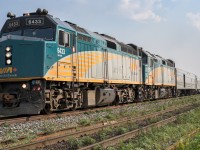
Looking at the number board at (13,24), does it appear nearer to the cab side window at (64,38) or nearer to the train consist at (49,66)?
the train consist at (49,66)

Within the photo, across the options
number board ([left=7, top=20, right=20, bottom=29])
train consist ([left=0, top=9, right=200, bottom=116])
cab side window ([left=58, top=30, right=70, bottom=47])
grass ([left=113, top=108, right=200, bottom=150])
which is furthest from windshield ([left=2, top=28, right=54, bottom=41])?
grass ([left=113, top=108, right=200, bottom=150])

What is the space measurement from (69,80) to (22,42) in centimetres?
276

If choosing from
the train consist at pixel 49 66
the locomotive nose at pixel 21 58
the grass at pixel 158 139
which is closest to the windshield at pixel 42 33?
the train consist at pixel 49 66

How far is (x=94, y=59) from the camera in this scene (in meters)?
17.2

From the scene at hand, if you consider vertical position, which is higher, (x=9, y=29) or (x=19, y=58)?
(x=9, y=29)

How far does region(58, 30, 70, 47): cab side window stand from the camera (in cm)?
1374

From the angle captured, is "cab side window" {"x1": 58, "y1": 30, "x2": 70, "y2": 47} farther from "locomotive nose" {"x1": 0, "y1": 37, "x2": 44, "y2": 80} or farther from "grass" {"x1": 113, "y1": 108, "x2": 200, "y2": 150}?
"grass" {"x1": 113, "y1": 108, "x2": 200, "y2": 150}

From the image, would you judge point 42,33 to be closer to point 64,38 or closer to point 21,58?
point 64,38

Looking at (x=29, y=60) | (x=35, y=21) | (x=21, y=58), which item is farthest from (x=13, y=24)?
(x=29, y=60)

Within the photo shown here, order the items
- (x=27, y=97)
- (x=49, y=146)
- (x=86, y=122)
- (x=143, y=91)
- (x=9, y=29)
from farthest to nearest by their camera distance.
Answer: (x=143, y=91)
(x=9, y=29)
(x=27, y=97)
(x=86, y=122)
(x=49, y=146)

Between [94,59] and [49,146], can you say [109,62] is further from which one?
[49,146]

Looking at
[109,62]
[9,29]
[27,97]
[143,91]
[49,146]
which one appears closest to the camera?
[49,146]

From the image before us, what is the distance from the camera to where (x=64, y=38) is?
14.0 meters

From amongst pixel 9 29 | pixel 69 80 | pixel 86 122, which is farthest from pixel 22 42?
pixel 86 122
